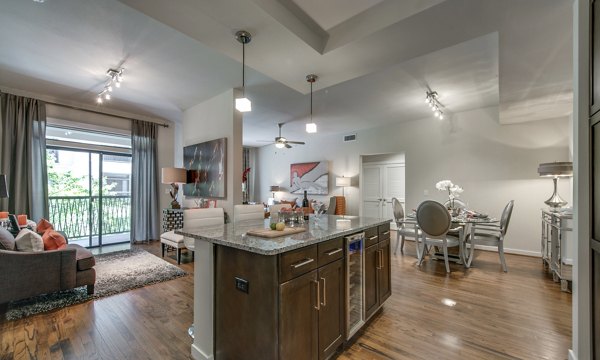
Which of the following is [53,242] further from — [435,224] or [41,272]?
[435,224]

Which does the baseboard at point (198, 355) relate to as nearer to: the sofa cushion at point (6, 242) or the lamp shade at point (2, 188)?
the sofa cushion at point (6, 242)

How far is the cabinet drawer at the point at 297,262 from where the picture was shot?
1.49 metres

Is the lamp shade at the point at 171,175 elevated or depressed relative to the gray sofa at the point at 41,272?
elevated

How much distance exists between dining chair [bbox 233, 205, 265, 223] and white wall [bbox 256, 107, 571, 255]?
411 cm

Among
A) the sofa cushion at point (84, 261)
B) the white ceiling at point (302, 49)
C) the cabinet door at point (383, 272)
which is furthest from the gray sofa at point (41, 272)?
the cabinet door at point (383, 272)

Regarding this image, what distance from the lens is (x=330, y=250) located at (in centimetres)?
187

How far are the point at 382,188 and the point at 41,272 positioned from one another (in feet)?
24.2

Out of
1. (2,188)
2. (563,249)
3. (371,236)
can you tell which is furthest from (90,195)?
(563,249)

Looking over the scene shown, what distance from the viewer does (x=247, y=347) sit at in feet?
5.21

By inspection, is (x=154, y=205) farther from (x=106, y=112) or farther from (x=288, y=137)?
(x=288, y=137)

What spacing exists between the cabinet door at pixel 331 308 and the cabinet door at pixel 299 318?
68mm

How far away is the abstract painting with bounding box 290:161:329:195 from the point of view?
8.02 m

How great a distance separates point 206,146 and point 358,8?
3425mm

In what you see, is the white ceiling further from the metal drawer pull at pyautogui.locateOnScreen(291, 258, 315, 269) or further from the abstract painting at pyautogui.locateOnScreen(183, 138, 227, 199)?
the metal drawer pull at pyautogui.locateOnScreen(291, 258, 315, 269)
